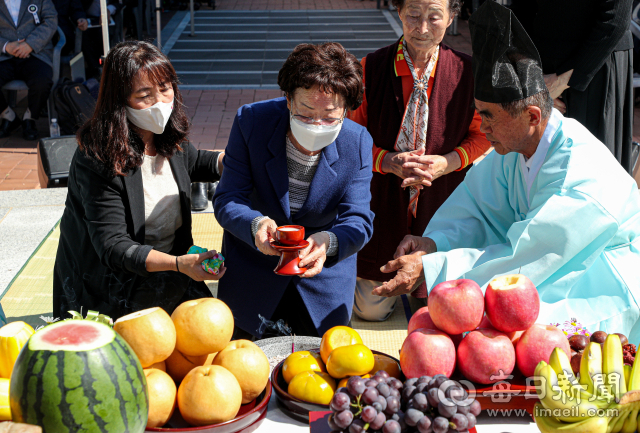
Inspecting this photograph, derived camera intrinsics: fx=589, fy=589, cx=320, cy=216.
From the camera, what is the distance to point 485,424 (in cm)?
140

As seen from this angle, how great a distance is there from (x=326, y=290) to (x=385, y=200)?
0.82m

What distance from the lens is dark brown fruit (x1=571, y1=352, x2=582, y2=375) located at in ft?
4.59

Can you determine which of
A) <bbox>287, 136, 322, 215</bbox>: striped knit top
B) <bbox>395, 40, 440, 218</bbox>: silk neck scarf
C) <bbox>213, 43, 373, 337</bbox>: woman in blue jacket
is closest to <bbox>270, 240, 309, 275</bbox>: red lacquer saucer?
<bbox>213, 43, 373, 337</bbox>: woman in blue jacket

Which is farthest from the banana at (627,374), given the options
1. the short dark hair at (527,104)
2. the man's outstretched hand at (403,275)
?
the short dark hair at (527,104)

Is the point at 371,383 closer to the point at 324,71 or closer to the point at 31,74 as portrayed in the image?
the point at 324,71

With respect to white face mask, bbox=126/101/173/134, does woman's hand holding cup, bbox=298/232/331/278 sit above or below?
below

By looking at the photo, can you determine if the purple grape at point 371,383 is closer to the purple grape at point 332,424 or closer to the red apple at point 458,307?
the purple grape at point 332,424

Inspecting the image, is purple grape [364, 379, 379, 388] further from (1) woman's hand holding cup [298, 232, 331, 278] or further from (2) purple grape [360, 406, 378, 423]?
(1) woman's hand holding cup [298, 232, 331, 278]

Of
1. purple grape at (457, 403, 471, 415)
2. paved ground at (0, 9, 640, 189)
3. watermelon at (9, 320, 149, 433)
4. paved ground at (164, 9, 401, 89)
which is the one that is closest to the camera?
watermelon at (9, 320, 149, 433)

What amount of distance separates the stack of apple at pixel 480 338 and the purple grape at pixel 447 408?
219mm

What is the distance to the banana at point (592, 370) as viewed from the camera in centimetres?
123

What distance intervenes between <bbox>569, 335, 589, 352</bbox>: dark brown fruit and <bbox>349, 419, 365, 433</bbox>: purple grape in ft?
2.16

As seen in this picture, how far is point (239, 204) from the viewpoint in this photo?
2.19m

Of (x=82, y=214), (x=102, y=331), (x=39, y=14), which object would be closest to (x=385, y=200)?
(x=82, y=214)
